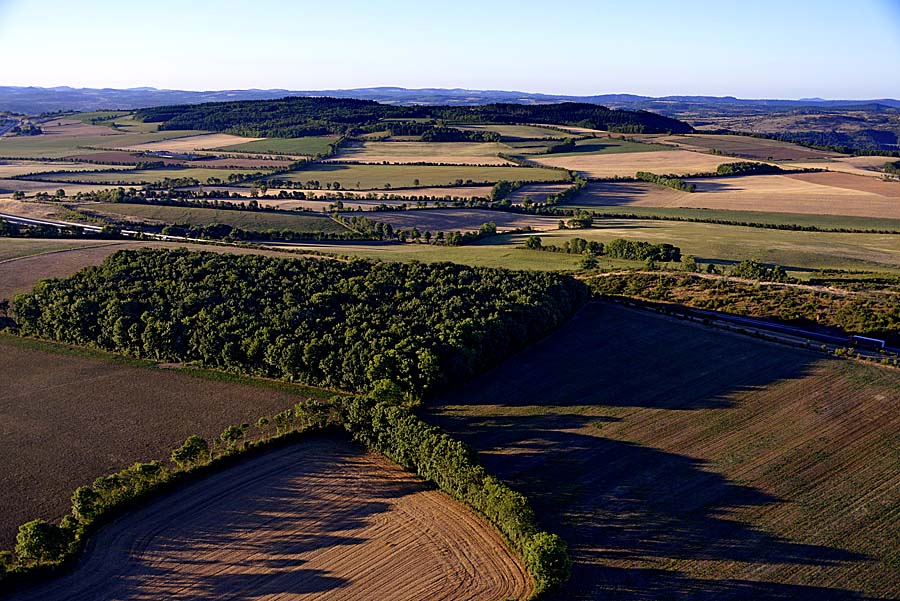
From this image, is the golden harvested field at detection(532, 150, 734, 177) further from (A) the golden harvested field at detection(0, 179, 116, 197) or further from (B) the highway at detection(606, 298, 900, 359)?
(A) the golden harvested field at detection(0, 179, 116, 197)

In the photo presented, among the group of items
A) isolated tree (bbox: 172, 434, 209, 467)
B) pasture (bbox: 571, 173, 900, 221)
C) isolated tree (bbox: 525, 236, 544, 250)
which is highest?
pasture (bbox: 571, 173, 900, 221)

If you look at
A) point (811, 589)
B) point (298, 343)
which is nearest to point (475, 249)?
point (298, 343)

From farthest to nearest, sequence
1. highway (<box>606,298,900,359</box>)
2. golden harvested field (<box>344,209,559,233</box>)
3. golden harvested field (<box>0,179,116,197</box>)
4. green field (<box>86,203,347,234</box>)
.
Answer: golden harvested field (<box>0,179,116,197</box>) < golden harvested field (<box>344,209,559,233</box>) < green field (<box>86,203,347,234</box>) < highway (<box>606,298,900,359</box>)

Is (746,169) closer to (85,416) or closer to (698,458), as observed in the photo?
(698,458)

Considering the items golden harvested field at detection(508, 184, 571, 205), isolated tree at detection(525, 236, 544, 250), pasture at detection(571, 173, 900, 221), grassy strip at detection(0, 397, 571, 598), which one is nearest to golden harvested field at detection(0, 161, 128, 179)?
golden harvested field at detection(508, 184, 571, 205)

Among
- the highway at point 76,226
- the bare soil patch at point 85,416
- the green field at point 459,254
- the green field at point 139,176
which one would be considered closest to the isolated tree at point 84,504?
the bare soil patch at point 85,416

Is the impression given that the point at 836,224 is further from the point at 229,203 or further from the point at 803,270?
the point at 229,203

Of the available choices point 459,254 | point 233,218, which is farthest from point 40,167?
point 459,254

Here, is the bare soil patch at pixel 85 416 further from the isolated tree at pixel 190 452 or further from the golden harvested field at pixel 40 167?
the golden harvested field at pixel 40 167
